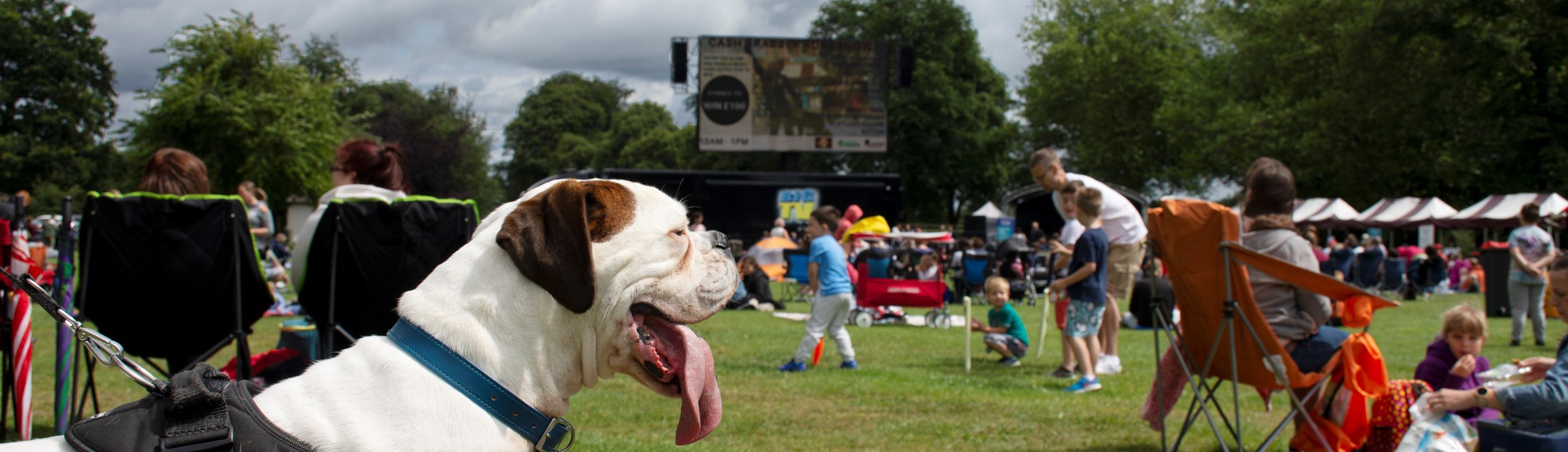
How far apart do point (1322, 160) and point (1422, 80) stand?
162 inches

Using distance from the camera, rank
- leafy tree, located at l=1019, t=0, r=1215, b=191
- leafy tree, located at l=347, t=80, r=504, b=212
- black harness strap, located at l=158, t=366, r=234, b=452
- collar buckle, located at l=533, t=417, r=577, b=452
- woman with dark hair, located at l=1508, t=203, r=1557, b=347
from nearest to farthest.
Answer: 1. black harness strap, located at l=158, t=366, r=234, b=452
2. collar buckle, located at l=533, t=417, r=577, b=452
3. woman with dark hair, located at l=1508, t=203, r=1557, b=347
4. leafy tree, located at l=1019, t=0, r=1215, b=191
5. leafy tree, located at l=347, t=80, r=504, b=212

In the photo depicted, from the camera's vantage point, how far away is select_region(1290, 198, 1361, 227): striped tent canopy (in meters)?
29.8

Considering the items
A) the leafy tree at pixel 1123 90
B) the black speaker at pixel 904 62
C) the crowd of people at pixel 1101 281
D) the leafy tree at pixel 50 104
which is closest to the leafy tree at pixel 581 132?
the leafy tree at pixel 1123 90

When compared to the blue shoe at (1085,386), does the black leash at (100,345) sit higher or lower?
higher

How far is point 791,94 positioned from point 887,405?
20.4m

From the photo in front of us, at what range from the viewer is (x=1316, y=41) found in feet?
121

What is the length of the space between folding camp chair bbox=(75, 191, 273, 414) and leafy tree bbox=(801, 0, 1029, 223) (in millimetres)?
37371

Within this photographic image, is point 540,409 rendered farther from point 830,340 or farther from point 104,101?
point 104,101

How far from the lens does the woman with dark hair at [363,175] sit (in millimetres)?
4496

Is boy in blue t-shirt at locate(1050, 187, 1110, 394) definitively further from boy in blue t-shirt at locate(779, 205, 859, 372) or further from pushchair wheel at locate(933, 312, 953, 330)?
pushchair wheel at locate(933, 312, 953, 330)

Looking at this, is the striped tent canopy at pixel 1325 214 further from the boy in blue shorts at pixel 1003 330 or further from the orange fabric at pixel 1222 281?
the orange fabric at pixel 1222 281

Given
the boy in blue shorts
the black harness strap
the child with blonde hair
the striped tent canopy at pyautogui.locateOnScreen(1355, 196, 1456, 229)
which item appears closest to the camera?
the black harness strap

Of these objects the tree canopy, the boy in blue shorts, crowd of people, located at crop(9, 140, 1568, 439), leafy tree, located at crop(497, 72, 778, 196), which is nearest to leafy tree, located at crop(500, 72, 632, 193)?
leafy tree, located at crop(497, 72, 778, 196)

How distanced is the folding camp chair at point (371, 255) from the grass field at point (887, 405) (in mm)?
1390
